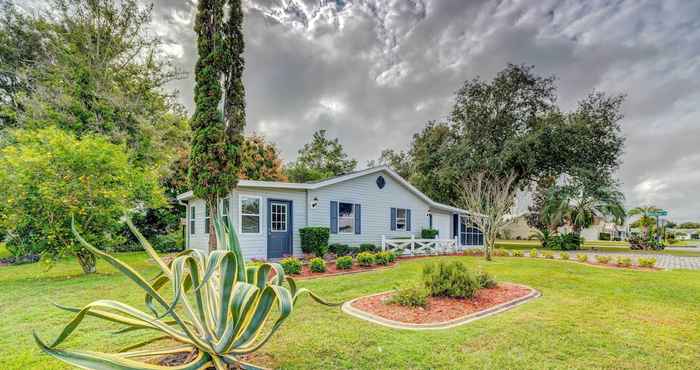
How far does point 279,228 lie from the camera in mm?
12133

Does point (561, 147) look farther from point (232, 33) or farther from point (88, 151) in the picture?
point (88, 151)

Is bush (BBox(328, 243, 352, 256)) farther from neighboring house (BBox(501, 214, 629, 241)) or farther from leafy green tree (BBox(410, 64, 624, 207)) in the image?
neighboring house (BBox(501, 214, 629, 241))

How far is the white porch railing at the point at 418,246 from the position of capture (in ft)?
47.5

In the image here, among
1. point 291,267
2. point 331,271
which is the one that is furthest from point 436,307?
point 331,271

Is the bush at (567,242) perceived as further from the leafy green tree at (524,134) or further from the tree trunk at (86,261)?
the tree trunk at (86,261)

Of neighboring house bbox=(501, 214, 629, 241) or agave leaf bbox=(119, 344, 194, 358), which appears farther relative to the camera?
neighboring house bbox=(501, 214, 629, 241)

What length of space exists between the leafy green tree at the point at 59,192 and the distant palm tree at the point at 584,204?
25.5m

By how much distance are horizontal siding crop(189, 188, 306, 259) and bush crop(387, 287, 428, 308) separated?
712cm

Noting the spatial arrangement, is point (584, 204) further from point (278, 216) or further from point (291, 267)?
point (291, 267)

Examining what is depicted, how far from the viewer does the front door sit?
11820mm

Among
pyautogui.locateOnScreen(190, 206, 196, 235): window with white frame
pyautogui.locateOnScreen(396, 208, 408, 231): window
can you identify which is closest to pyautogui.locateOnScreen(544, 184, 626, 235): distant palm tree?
pyautogui.locateOnScreen(396, 208, 408, 231): window

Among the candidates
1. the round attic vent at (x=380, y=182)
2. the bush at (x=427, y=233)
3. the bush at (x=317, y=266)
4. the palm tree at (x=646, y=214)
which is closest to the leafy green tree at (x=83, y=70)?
the bush at (x=317, y=266)

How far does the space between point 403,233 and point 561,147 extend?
42.2ft

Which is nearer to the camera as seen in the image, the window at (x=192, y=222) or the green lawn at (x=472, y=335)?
the green lawn at (x=472, y=335)
